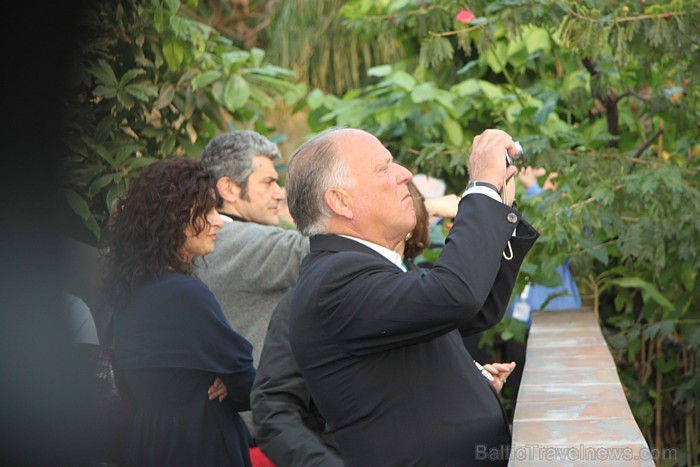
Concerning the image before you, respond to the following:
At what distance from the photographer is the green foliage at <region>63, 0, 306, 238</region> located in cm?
326

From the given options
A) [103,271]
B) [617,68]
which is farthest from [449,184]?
[103,271]

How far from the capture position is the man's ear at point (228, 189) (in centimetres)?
396

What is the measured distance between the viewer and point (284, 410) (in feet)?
8.80

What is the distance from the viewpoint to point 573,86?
16.7 ft

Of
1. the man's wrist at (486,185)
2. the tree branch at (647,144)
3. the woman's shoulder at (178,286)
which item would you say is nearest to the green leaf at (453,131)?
the tree branch at (647,144)

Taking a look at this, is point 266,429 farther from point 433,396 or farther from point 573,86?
point 573,86

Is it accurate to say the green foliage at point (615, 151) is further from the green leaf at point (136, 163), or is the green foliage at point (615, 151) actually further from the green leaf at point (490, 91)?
the green leaf at point (136, 163)

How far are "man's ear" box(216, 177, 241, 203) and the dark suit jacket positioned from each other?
187 centimetres

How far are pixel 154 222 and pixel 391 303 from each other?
1.43 m

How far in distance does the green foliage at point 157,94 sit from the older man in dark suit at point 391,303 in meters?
0.76

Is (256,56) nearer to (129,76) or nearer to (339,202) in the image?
(129,76)

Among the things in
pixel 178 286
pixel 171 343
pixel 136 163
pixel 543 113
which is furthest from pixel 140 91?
pixel 543 113

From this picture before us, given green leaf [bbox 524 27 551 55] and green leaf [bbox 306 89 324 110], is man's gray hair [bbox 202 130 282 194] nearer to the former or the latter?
green leaf [bbox 524 27 551 55]

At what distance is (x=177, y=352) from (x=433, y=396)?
1.20m
